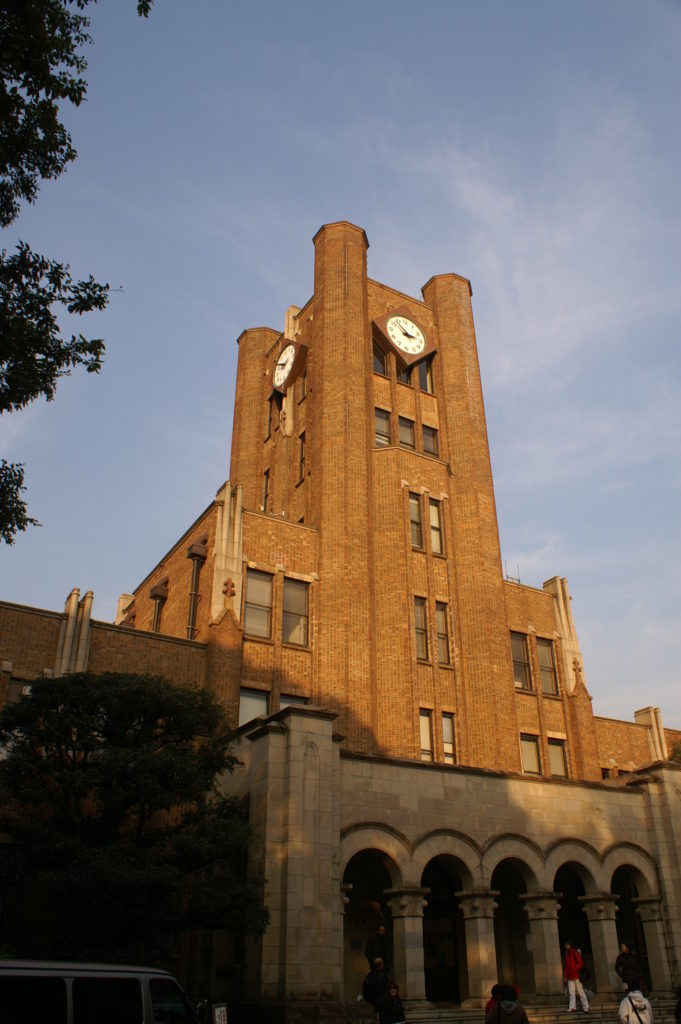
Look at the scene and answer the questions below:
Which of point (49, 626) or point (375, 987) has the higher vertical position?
point (49, 626)

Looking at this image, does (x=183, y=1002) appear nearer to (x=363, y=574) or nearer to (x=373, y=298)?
(x=363, y=574)

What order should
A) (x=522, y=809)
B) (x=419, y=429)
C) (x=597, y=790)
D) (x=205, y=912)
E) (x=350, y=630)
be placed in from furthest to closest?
(x=419, y=429)
(x=350, y=630)
(x=597, y=790)
(x=522, y=809)
(x=205, y=912)

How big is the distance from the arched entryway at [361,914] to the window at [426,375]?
825 inches

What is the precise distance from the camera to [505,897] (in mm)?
27250

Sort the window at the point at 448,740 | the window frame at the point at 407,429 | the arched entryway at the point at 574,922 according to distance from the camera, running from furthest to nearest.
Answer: the window frame at the point at 407,429, the window at the point at 448,740, the arched entryway at the point at 574,922

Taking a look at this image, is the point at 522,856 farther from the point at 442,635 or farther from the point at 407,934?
the point at 442,635

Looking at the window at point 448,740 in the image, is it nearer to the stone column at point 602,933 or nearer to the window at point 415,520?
the window at point 415,520

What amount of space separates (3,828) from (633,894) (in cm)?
1856

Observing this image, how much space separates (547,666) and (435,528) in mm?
7249

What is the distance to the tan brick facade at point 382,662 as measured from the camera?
20.4 meters

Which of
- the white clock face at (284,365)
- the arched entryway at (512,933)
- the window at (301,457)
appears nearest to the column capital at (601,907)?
the arched entryway at (512,933)

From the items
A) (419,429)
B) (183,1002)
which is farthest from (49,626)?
(419,429)

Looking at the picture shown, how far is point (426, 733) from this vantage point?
30188 mm

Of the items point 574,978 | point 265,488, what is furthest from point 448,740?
point 265,488
